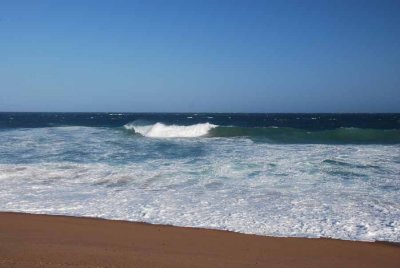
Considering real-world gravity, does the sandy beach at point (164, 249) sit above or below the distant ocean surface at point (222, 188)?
below

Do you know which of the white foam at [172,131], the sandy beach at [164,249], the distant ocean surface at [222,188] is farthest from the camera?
the white foam at [172,131]

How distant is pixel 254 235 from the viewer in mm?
5402

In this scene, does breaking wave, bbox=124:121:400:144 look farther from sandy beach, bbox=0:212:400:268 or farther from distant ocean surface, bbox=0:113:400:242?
sandy beach, bbox=0:212:400:268

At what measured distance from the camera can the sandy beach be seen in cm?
440

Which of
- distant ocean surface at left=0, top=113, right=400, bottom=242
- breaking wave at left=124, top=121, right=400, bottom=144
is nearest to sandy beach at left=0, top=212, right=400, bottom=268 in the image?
distant ocean surface at left=0, top=113, right=400, bottom=242

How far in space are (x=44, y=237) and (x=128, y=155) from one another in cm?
871

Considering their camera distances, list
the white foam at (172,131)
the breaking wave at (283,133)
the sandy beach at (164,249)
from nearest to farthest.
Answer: the sandy beach at (164,249)
the breaking wave at (283,133)
the white foam at (172,131)

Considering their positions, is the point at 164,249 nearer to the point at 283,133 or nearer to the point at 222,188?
the point at 222,188

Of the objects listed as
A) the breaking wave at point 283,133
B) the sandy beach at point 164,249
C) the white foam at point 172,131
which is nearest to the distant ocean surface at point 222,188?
the sandy beach at point 164,249

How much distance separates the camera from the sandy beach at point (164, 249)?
14.4 feet

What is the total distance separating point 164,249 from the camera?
4891 millimetres

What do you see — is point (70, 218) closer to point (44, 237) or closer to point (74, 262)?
point (44, 237)

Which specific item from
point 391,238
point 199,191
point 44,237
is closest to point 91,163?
point 199,191

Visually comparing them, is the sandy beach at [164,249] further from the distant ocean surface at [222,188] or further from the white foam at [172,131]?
the white foam at [172,131]
